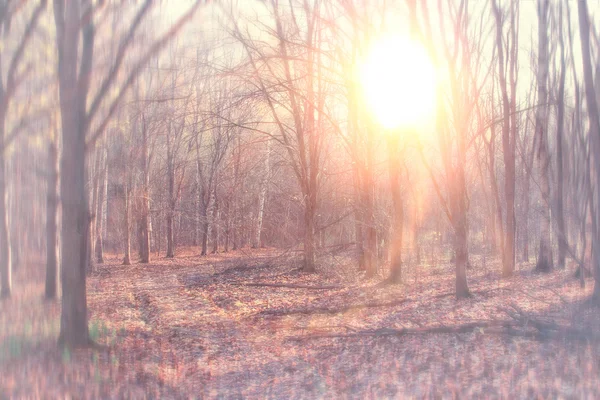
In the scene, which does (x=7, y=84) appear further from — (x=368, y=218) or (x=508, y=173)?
(x=508, y=173)

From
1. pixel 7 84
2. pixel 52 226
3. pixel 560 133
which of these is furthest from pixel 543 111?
pixel 7 84

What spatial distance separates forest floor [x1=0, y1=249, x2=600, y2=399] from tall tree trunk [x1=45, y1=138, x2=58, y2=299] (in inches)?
18.1

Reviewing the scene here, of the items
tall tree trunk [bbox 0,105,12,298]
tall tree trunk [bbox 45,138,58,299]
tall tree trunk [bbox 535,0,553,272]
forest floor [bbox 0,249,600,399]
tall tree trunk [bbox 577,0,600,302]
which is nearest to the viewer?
forest floor [bbox 0,249,600,399]

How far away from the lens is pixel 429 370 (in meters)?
6.08

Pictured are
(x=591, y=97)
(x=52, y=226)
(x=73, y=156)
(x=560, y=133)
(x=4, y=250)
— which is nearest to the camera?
(x=73, y=156)

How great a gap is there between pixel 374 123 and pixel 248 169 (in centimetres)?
432

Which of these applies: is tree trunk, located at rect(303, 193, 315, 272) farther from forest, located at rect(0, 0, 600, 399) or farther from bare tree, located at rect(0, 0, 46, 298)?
bare tree, located at rect(0, 0, 46, 298)

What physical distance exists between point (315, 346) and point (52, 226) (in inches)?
299

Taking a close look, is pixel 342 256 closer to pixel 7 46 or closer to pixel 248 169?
pixel 248 169

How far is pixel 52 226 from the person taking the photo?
472 inches

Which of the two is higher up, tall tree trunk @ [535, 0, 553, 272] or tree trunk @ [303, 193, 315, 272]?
tall tree trunk @ [535, 0, 553, 272]

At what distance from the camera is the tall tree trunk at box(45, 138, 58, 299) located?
11852 mm

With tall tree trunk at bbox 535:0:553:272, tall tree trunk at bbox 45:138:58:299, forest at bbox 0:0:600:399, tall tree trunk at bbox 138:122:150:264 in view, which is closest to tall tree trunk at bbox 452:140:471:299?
forest at bbox 0:0:600:399

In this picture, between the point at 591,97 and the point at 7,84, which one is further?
the point at 7,84
